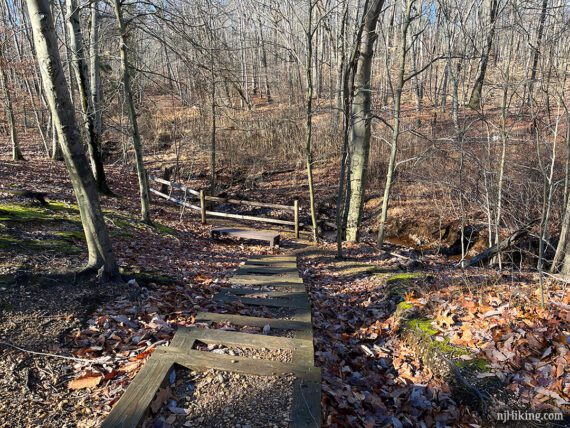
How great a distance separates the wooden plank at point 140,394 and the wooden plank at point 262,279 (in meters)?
3.05

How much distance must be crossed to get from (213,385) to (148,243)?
5.57 meters

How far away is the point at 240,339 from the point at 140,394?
1.14m

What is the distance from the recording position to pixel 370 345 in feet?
15.6

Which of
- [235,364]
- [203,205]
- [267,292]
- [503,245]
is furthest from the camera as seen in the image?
[203,205]

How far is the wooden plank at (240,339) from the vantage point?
11.9 feet

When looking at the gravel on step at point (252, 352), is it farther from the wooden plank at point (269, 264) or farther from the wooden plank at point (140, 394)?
the wooden plank at point (269, 264)

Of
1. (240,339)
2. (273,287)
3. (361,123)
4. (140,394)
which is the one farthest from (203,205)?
(140,394)

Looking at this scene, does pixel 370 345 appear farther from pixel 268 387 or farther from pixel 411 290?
pixel 268 387

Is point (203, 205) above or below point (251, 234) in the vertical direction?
above

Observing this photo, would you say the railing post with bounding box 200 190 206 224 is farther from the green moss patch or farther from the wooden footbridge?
the wooden footbridge

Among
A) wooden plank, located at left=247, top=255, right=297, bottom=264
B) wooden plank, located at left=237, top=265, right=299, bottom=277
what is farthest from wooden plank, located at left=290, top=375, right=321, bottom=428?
wooden plank, located at left=247, top=255, right=297, bottom=264

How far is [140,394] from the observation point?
2.77 meters

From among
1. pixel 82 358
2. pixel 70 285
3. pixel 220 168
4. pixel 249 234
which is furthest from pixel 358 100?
pixel 220 168

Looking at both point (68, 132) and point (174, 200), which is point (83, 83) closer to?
point (174, 200)
